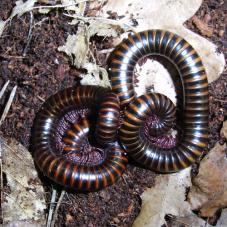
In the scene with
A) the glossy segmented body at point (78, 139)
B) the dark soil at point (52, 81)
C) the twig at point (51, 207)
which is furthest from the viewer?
the dark soil at point (52, 81)

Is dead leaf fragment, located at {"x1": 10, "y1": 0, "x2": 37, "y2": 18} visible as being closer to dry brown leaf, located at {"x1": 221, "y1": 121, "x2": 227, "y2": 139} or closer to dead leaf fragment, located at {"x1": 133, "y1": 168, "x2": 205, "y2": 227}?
dead leaf fragment, located at {"x1": 133, "y1": 168, "x2": 205, "y2": 227}

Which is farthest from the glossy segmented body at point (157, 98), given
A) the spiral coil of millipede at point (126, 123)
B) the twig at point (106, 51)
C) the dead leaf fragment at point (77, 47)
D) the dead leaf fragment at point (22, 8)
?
the dead leaf fragment at point (22, 8)

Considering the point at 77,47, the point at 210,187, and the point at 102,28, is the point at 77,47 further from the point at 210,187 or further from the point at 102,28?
the point at 210,187

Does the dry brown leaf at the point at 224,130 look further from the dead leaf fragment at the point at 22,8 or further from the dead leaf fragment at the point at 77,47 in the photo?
the dead leaf fragment at the point at 22,8

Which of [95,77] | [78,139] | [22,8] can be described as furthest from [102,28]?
[78,139]

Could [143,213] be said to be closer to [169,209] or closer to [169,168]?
[169,209]

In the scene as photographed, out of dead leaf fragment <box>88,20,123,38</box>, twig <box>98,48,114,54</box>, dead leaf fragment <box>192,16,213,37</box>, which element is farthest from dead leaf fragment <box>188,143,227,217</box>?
dead leaf fragment <box>88,20,123,38</box>
